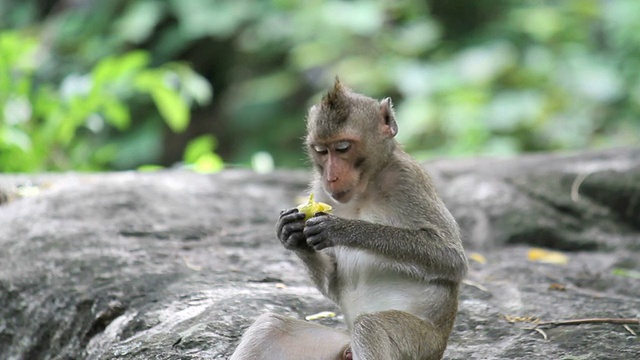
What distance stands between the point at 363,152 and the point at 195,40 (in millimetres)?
9216

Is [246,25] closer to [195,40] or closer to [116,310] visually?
[195,40]

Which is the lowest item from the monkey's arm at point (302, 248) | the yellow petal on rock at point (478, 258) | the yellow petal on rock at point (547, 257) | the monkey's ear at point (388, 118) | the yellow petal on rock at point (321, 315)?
the yellow petal on rock at point (547, 257)

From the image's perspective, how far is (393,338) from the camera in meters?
3.21

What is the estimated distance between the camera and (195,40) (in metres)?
12.6

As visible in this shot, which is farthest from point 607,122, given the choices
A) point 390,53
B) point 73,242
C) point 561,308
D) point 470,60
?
point 73,242

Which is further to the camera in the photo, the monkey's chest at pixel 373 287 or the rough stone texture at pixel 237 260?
the rough stone texture at pixel 237 260

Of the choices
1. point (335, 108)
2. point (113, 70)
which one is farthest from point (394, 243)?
point (113, 70)

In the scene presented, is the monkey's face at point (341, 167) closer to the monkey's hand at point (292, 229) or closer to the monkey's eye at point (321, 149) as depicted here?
the monkey's eye at point (321, 149)

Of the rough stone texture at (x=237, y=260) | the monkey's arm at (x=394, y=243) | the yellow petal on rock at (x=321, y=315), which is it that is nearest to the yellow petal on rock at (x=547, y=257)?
the rough stone texture at (x=237, y=260)

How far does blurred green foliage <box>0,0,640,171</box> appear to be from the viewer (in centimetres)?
1026

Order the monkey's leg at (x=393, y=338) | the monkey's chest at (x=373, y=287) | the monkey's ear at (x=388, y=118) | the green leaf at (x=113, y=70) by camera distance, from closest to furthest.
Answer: the monkey's leg at (x=393, y=338), the monkey's chest at (x=373, y=287), the monkey's ear at (x=388, y=118), the green leaf at (x=113, y=70)

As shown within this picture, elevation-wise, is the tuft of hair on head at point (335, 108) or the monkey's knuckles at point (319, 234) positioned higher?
the tuft of hair on head at point (335, 108)

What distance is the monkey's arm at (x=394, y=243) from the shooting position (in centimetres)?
354

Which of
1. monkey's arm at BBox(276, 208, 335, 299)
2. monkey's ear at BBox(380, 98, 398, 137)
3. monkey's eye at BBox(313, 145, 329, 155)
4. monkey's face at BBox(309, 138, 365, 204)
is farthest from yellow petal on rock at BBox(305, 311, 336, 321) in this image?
monkey's ear at BBox(380, 98, 398, 137)
